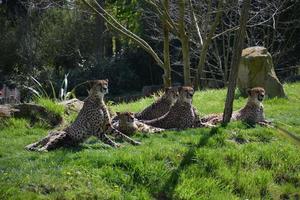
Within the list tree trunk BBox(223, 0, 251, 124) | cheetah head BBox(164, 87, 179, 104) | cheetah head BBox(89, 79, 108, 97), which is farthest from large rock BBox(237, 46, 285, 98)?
cheetah head BBox(89, 79, 108, 97)

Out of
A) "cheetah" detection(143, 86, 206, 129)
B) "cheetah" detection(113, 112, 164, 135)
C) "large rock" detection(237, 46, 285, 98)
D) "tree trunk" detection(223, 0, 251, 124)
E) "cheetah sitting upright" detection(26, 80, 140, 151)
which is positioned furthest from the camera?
"large rock" detection(237, 46, 285, 98)

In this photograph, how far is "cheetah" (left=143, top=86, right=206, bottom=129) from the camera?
9.71 meters

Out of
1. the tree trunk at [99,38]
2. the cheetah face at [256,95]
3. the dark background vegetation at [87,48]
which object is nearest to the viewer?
the cheetah face at [256,95]

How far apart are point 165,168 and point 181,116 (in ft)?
8.03

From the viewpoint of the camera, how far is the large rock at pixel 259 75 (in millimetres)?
14867

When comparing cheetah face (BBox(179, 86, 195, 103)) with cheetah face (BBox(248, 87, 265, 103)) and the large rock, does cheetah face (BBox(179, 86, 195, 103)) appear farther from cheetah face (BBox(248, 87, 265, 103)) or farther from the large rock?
the large rock

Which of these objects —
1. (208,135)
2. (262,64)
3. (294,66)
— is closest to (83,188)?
(208,135)

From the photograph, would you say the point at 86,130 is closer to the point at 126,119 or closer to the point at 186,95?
the point at 126,119

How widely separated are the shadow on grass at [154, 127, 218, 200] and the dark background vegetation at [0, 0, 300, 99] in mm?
15088

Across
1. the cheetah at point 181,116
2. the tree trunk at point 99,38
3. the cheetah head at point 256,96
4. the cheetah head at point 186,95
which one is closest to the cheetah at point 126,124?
the cheetah at point 181,116

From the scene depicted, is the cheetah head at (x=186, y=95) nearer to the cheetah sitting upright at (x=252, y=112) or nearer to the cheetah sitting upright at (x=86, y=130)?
the cheetah sitting upright at (x=252, y=112)

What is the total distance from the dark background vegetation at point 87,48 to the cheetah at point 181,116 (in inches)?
534

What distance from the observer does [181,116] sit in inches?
382

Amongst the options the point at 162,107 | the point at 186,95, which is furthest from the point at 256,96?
the point at 162,107
